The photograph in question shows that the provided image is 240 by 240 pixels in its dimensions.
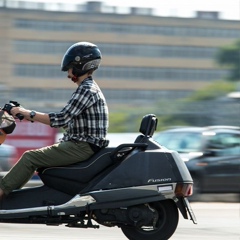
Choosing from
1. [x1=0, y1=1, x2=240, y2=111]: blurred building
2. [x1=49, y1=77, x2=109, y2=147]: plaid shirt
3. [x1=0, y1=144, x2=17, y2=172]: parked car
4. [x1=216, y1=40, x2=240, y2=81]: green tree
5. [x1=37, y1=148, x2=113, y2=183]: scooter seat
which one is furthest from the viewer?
[x1=216, y1=40, x2=240, y2=81]: green tree

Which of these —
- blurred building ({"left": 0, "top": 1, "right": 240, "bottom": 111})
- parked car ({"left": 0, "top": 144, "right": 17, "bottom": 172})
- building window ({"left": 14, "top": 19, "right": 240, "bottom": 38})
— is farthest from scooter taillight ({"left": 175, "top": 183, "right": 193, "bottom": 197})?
building window ({"left": 14, "top": 19, "right": 240, "bottom": 38})

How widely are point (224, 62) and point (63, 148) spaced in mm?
95595

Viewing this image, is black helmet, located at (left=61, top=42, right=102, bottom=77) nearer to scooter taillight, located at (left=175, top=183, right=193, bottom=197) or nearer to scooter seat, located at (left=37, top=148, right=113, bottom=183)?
scooter seat, located at (left=37, top=148, right=113, bottom=183)

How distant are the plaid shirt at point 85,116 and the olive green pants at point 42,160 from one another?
10 cm

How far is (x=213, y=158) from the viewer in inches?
710

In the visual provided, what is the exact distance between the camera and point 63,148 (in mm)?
8852

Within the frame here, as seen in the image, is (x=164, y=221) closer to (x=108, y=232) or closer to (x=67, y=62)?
(x=67, y=62)

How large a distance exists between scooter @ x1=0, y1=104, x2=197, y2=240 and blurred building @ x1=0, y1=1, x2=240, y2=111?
80.6 metres

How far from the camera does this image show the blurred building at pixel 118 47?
94312mm

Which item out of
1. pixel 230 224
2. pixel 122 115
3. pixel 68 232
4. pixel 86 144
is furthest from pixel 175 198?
pixel 122 115

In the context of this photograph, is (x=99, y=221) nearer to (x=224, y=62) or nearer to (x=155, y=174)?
(x=155, y=174)

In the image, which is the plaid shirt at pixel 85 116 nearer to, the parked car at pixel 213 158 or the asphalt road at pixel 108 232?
the asphalt road at pixel 108 232

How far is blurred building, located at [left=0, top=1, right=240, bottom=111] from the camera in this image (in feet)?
309

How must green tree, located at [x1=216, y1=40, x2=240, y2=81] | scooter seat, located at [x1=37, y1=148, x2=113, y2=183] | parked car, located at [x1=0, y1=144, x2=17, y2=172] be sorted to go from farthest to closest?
green tree, located at [x1=216, y1=40, x2=240, y2=81], parked car, located at [x1=0, y1=144, x2=17, y2=172], scooter seat, located at [x1=37, y1=148, x2=113, y2=183]
